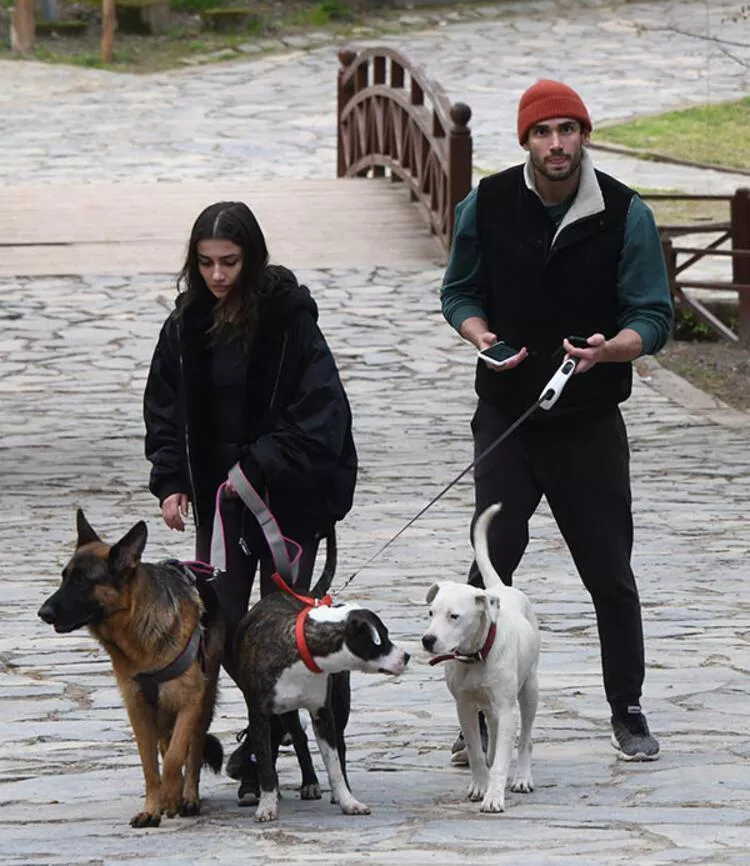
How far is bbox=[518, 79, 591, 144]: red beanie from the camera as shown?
5750 millimetres

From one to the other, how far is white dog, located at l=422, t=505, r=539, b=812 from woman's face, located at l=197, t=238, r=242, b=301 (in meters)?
1.00

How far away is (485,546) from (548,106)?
1269mm

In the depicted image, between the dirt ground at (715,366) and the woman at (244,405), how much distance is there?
8551mm

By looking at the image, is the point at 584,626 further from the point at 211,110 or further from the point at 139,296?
the point at 211,110

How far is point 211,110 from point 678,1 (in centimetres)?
919

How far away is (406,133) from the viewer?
66.9 feet

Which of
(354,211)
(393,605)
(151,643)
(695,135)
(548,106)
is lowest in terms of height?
(695,135)

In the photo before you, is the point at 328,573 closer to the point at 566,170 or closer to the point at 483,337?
the point at 483,337

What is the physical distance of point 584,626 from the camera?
26.9ft

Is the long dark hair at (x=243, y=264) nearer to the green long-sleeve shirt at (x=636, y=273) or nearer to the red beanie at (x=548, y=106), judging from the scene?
the green long-sleeve shirt at (x=636, y=273)

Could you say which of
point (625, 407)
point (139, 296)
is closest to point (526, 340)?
point (625, 407)

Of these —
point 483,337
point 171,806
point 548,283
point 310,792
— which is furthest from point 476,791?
point 548,283

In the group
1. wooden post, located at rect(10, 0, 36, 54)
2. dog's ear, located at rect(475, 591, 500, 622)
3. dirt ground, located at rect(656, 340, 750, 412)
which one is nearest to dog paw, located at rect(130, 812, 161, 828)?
dog's ear, located at rect(475, 591, 500, 622)

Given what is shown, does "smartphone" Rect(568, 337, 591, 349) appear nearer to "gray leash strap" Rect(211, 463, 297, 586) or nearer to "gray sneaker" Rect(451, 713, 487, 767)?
"gray leash strap" Rect(211, 463, 297, 586)
